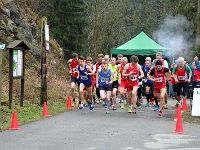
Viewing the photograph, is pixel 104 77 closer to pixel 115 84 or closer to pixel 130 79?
pixel 130 79

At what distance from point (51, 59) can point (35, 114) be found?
1182cm

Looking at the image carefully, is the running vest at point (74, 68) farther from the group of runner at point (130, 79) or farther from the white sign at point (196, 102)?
the white sign at point (196, 102)

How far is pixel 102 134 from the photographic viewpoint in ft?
35.9

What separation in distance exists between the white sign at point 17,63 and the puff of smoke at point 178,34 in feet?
76.1

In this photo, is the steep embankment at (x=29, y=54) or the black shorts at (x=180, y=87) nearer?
the black shorts at (x=180, y=87)

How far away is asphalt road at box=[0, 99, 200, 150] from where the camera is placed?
9.49 m

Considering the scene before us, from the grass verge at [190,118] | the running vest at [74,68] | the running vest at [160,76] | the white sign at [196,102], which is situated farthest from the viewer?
the running vest at [74,68]

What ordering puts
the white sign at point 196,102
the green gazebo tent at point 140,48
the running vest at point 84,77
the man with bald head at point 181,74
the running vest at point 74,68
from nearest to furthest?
the white sign at point 196,102 → the man with bald head at point 181,74 → the running vest at point 84,77 → the running vest at point 74,68 → the green gazebo tent at point 140,48

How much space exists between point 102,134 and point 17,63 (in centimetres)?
636

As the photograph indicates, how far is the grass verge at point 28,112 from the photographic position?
13.2 metres

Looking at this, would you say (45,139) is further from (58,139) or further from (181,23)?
(181,23)

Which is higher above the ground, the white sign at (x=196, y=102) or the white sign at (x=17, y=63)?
the white sign at (x=17, y=63)

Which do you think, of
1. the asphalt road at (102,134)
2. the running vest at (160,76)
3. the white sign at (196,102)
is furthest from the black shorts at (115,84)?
the white sign at (196,102)

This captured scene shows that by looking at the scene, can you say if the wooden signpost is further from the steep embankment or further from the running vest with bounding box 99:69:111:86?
the running vest with bounding box 99:69:111:86
